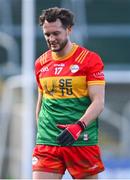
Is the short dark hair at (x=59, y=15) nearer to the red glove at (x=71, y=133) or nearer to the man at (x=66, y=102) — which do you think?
the man at (x=66, y=102)

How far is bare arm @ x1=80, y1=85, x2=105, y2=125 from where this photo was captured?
7.27 meters

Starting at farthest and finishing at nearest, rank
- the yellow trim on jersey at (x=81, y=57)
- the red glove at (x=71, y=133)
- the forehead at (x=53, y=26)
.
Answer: the yellow trim on jersey at (x=81, y=57) → the forehead at (x=53, y=26) → the red glove at (x=71, y=133)

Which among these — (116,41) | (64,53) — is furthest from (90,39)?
(64,53)

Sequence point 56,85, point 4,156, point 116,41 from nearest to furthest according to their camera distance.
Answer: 1. point 56,85
2. point 4,156
3. point 116,41

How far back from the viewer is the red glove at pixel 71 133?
7195mm

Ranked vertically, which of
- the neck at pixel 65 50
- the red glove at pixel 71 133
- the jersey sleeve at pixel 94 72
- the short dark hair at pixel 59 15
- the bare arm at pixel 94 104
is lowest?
the red glove at pixel 71 133

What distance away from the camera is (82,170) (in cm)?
750

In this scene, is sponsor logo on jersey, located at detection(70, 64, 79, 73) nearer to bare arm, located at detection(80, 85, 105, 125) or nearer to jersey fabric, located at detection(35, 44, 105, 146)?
jersey fabric, located at detection(35, 44, 105, 146)

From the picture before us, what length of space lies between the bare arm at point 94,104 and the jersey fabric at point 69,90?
4 centimetres

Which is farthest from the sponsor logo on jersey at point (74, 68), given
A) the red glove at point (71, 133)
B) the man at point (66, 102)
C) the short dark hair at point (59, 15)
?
the red glove at point (71, 133)

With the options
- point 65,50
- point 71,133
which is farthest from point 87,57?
point 71,133

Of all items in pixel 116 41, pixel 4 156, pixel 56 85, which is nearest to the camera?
pixel 56 85

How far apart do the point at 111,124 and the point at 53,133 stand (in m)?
8.85

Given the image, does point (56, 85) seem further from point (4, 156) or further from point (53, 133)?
point (4, 156)
